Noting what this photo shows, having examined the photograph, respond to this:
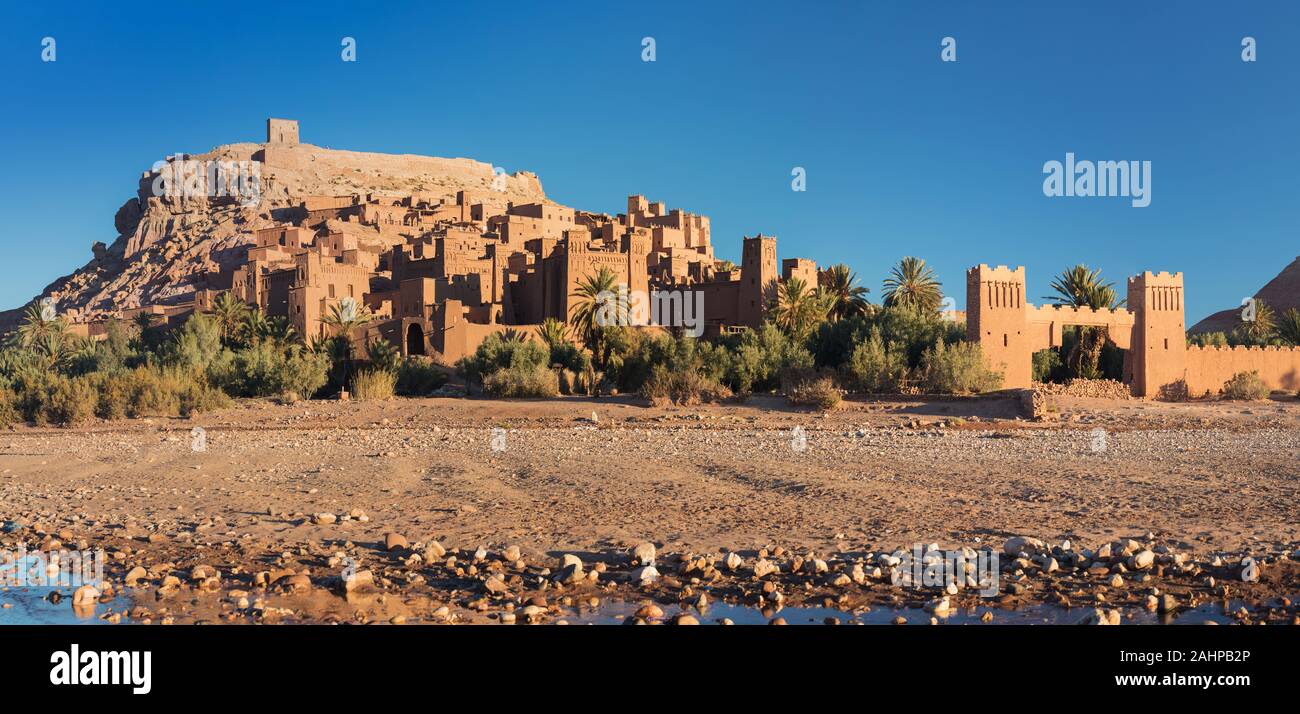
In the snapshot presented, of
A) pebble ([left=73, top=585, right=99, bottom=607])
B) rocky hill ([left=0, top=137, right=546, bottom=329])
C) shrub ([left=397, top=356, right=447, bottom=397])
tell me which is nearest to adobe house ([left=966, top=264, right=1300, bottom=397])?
shrub ([left=397, top=356, right=447, bottom=397])

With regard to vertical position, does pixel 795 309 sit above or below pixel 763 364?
above

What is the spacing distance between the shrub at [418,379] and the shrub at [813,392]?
1331cm

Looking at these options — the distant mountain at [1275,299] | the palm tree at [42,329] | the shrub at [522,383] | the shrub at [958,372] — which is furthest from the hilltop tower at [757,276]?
the distant mountain at [1275,299]

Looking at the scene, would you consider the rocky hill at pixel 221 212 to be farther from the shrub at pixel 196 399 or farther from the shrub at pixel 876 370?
the shrub at pixel 876 370

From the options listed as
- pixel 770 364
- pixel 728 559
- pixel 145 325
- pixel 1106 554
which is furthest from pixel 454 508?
pixel 145 325

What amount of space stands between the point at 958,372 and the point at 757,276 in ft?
50.9

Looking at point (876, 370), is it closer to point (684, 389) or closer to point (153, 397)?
point (684, 389)

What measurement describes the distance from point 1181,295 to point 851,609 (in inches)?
1055

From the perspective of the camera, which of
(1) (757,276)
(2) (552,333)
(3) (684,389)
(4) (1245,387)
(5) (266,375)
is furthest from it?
(1) (757,276)

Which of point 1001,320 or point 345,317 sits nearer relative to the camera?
point 1001,320

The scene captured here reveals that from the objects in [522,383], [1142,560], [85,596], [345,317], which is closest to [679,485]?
[1142,560]

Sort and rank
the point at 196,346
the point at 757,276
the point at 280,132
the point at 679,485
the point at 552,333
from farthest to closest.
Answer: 1. the point at 280,132
2. the point at 757,276
3. the point at 196,346
4. the point at 552,333
5. the point at 679,485

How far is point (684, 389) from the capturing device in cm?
2745

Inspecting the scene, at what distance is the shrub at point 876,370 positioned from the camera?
89.0 feet
